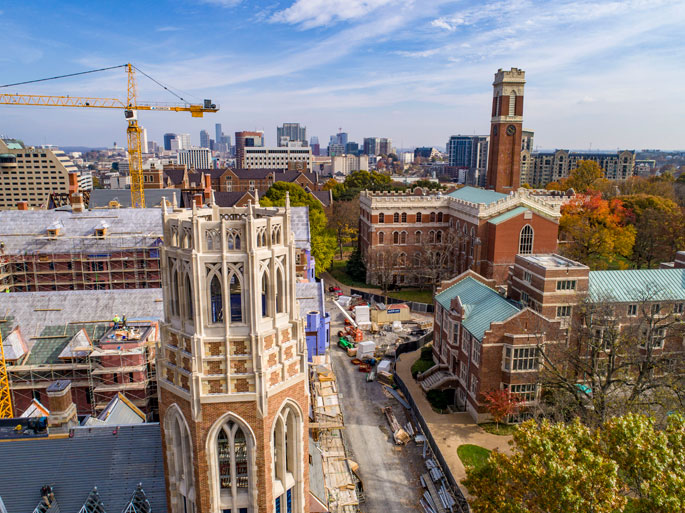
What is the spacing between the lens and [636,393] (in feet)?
88.8

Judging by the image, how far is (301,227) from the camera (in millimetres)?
54062

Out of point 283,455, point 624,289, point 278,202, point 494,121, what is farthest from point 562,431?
→ point 494,121

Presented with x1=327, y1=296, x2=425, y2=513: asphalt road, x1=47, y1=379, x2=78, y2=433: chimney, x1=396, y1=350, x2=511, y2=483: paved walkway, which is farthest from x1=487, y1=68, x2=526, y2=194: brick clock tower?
x1=47, y1=379, x2=78, y2=433: chimney

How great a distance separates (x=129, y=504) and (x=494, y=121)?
2858 inches

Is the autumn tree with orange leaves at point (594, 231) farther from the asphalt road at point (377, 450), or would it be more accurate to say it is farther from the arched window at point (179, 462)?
the arched window at point (179, 462)

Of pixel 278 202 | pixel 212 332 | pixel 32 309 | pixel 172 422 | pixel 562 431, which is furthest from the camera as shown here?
pixel 278 202

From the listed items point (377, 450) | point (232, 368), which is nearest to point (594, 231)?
point (377, 450)

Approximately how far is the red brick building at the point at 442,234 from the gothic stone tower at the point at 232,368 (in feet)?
153

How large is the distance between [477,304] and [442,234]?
109 ft

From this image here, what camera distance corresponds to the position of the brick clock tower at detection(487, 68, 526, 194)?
72500 mm

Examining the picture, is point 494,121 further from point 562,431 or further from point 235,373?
point 235,373

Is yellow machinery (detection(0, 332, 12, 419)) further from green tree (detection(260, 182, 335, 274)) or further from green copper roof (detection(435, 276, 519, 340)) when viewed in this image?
green tree (detection(260, 182, 335, 274))

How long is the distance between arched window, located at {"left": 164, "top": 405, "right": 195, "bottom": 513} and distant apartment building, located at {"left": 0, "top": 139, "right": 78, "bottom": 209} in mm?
157061

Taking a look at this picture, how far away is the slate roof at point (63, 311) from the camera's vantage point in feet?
92.6
